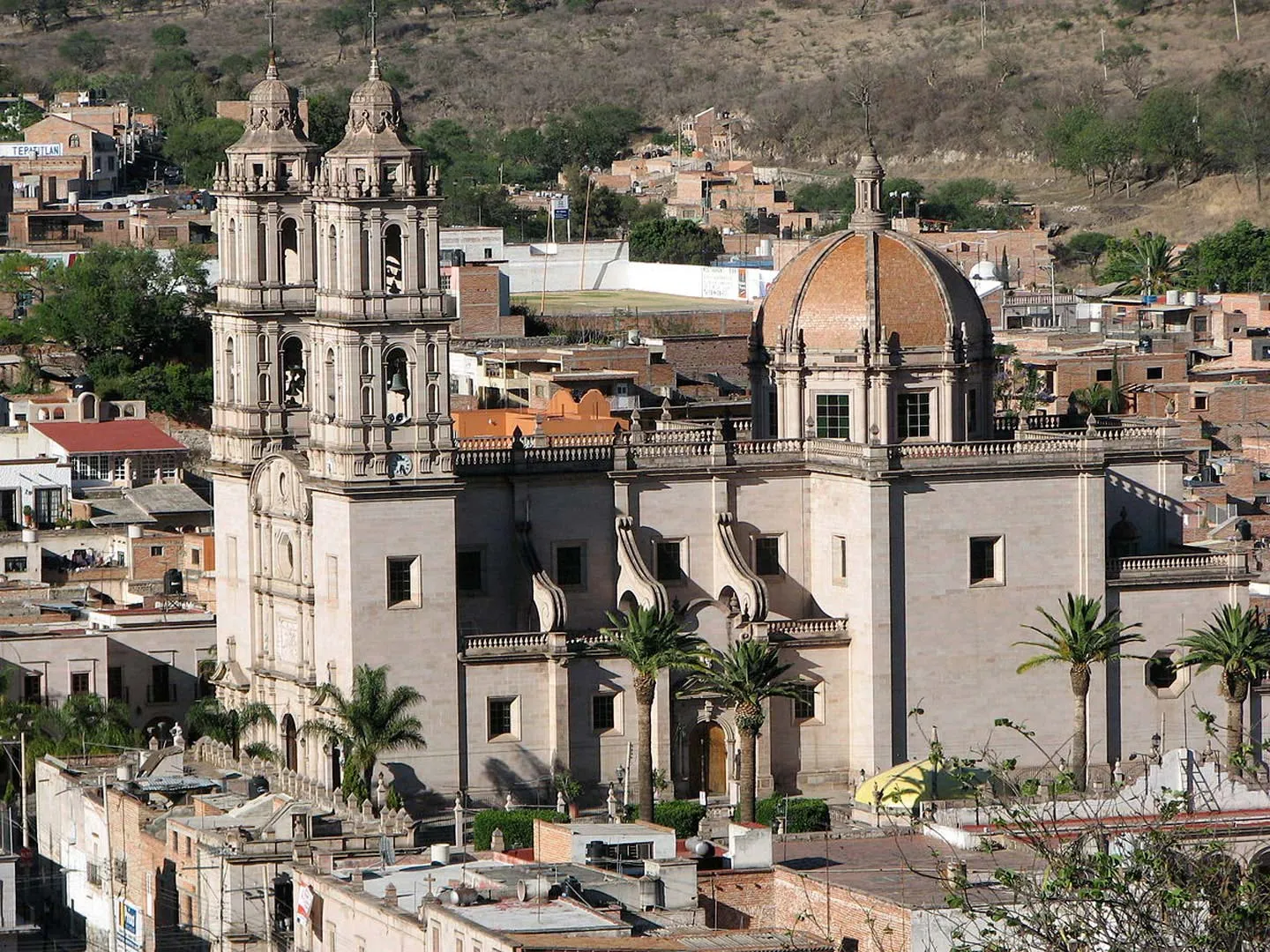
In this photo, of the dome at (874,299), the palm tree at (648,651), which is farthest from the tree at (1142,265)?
the palm tree at (648,651)

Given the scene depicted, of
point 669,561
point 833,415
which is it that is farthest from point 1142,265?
point 669,561

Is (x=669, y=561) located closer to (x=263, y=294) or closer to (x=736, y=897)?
(x=263, y=294)

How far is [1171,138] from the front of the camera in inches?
7613

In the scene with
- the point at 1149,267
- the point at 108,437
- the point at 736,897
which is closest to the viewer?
the point at 736,897

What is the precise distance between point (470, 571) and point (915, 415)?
10.4 metres

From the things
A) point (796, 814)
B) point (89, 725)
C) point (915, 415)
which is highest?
point (915, 415)

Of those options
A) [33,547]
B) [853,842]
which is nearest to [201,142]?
[33,547]

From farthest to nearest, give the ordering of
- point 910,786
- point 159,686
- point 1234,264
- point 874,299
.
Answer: point 1234,264, point 159,686, point 874,299, point 910,786

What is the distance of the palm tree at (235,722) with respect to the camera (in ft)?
274

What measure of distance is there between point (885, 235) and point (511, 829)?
1767 cm

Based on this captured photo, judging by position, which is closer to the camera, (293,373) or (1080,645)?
(1080,645)

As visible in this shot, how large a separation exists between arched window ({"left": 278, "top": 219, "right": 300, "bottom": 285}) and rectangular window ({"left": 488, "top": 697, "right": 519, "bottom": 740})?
12.0m

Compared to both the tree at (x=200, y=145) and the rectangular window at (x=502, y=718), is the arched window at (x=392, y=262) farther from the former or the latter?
the tree at (x=200, y=145)

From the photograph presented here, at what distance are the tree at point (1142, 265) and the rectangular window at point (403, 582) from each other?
79.4m
